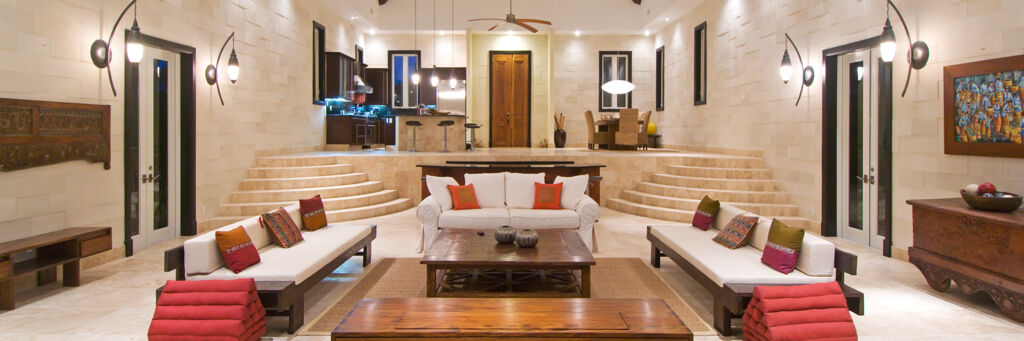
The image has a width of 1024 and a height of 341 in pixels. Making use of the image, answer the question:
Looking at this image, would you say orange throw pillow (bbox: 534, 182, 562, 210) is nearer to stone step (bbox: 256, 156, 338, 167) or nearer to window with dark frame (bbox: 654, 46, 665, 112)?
stone step (bbox: 256, 156, 338, 167)

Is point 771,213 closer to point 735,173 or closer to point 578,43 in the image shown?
point 735,173

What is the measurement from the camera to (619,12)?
45.2 ft

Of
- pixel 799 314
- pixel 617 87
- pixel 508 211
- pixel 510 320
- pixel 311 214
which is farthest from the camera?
pixel 617 87

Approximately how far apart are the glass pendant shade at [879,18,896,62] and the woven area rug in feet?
10.2

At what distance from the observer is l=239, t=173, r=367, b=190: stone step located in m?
8.39

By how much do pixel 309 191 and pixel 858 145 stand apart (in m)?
7.07

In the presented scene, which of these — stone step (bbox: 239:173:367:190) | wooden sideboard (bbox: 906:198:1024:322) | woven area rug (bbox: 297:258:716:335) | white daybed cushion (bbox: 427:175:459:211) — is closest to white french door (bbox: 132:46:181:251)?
stone step (bbox: 239:173:367:190)

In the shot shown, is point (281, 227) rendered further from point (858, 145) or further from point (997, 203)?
point (858, 145)

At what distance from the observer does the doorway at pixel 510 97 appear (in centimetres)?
1473

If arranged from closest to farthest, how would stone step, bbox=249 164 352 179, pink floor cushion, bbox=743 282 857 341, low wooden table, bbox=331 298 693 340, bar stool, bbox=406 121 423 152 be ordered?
1. low wooden table, bbox=331 298 693 340
2. pink floor cushion, bbox=743 282 857 341
3. stone step, bbox=249 164 352 179
4. bar stool, bbox=406 121 423 152

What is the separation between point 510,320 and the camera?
3002mm

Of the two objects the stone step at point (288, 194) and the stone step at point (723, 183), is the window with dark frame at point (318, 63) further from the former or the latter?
the stone step at point (723, 183)

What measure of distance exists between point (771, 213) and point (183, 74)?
25.2ft

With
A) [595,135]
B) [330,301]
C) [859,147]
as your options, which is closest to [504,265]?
[330,301]
